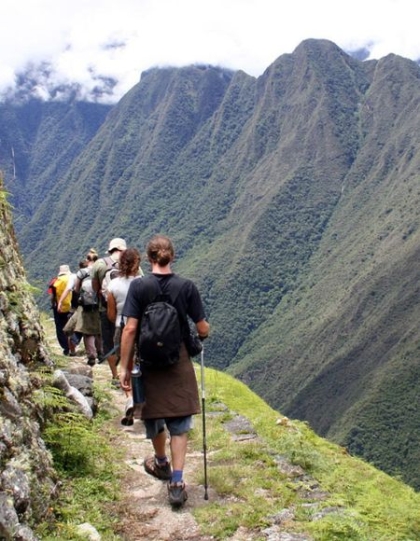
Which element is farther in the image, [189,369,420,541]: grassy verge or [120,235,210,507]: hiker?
[120,235,210,507]: hiker

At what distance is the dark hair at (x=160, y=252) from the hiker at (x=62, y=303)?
7.89 metres

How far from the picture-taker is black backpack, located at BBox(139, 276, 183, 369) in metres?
6.71

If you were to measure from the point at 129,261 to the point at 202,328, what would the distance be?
3.15 meters

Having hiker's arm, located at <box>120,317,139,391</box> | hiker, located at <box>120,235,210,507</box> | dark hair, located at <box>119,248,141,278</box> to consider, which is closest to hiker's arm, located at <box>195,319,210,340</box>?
hiker, located at <box>120,235,210,507</box>

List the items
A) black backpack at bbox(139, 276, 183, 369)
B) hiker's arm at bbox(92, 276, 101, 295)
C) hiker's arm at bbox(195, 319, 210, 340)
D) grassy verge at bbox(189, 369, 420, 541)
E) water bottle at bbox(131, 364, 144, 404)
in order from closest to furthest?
1. grassy verge at bbox(189, 369, 420, 541)
2. black backpack at bbox(139, 276, 183, 369)
3. water bottle at bbox(131, 364, 144, 404)
4. hiker's arm at bbox(195, 319, 210, 340)
5. hiker's arm at bbox(92, 276, 101, 295)

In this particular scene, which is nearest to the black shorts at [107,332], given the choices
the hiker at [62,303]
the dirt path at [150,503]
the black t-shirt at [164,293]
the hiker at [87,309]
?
the hiker at [87,309]

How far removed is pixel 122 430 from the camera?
397 inches

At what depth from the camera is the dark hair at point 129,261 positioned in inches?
394

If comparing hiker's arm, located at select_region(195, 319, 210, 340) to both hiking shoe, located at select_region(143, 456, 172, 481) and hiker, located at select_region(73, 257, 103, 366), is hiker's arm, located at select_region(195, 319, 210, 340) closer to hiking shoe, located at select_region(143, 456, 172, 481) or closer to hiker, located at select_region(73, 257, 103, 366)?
hiking shoe, located at select_region(143, 456, 172, 481)

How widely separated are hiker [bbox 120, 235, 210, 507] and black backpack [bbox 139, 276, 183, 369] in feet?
A: 0.43

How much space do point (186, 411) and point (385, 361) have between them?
171 meters

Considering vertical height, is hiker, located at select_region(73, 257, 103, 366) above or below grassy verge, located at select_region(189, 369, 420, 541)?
above

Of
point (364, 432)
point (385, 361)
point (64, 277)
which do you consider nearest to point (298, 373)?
point (385, 361)

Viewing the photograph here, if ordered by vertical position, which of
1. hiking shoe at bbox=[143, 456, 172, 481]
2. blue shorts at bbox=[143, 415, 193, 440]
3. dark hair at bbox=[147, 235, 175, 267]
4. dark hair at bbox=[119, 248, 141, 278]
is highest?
dark hair at bbox=[147, 235, 175, 267]
